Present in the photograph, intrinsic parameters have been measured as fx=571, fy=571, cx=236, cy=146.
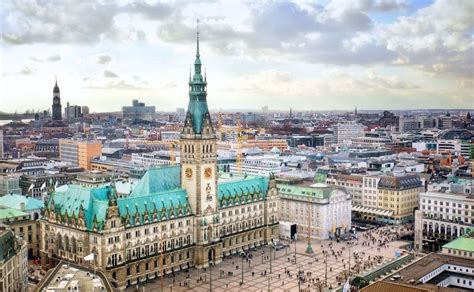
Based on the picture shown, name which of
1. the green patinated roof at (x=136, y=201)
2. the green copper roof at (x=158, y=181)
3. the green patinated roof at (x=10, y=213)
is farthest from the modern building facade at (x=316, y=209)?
the green patinated roof at (x=10, y=213)

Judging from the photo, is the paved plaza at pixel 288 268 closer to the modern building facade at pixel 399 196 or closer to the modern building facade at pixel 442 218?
the modern building facade at pixel 442 218

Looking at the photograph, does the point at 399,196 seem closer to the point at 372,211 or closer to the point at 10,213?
the point at 372,211

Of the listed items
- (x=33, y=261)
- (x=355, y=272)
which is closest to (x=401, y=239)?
(x=355, y=272)

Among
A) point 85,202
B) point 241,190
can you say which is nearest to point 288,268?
point 241,190

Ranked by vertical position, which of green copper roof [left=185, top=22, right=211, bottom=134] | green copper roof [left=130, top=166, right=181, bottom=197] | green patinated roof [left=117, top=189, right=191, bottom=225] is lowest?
green patinated roof [left=117, top=189, right=191, bottom=225]

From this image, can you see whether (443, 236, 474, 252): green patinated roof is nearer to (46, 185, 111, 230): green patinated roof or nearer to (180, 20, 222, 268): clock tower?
(180, 20, 222, 268): clock tower

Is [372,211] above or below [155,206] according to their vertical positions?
below

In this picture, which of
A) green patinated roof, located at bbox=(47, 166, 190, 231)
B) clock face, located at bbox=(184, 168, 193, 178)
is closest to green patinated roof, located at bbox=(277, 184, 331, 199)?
green patinated roof, located at bbox=(47, 166, 190, 231)
